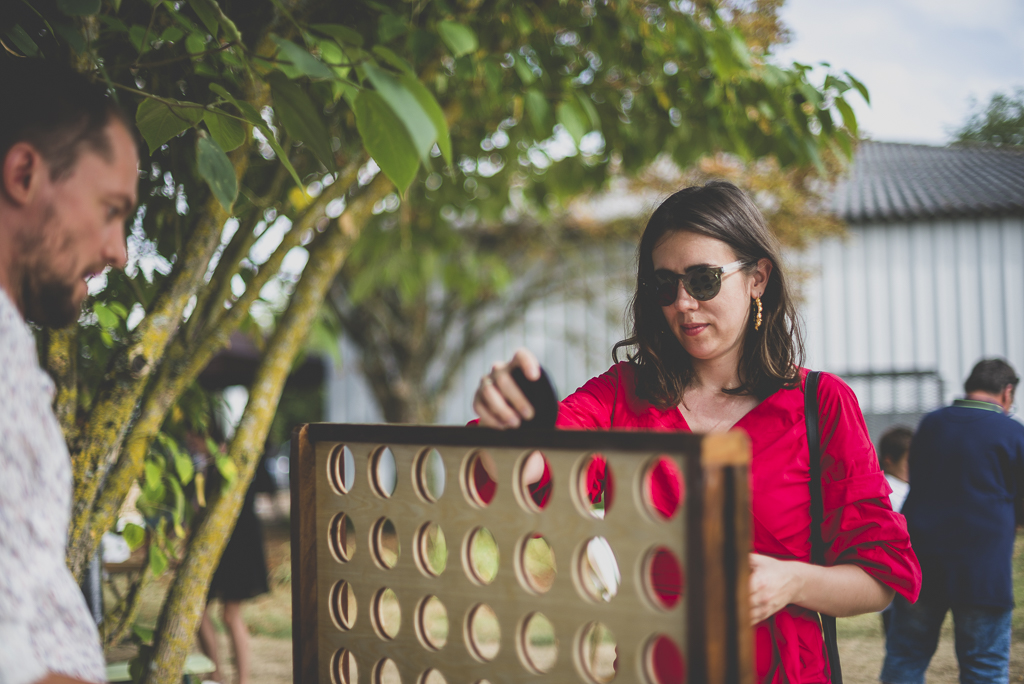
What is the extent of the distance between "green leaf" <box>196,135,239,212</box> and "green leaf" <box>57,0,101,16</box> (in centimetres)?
25

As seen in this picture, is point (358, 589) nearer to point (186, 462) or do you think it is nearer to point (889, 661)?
point (186, 462)

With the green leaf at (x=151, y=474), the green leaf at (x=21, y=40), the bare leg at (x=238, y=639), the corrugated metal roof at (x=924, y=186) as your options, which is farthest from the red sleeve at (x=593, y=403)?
the corrugated metal roof at (x=924, y=186)

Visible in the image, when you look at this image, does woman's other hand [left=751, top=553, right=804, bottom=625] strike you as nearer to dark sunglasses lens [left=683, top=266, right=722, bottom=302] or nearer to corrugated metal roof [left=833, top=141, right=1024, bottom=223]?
dark sunglasses lens [left=683, top=266, right=722, bottom=302]

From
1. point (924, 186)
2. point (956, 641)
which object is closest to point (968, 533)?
point (956, 641)

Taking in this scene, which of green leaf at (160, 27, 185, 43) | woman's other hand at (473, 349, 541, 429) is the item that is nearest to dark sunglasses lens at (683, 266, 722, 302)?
woman's other hand at (473, 349, 541, 429)

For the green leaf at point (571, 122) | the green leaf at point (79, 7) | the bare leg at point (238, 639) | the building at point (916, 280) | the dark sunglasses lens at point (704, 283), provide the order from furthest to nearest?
the building at point (916, 280)
the bare leg at point (238, 639)
the green leaf at point (571, 122)
the dark sunglasses lens at point (704, 283)
the green leaf at point (79, 7)

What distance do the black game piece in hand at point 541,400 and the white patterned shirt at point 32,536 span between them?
1.77 feet

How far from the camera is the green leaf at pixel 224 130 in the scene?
4.09 feet

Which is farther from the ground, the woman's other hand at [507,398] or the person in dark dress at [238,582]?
the woman's other hand at [507,398]

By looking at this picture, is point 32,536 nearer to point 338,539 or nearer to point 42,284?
point 42,284

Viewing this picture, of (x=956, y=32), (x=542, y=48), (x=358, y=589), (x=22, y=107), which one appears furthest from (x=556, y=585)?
(x=956, y=32)

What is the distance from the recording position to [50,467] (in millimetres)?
756

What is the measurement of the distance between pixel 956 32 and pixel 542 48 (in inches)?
237

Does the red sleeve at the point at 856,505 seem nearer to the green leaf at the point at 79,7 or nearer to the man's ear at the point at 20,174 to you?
the man's ear at the point at 20,174
